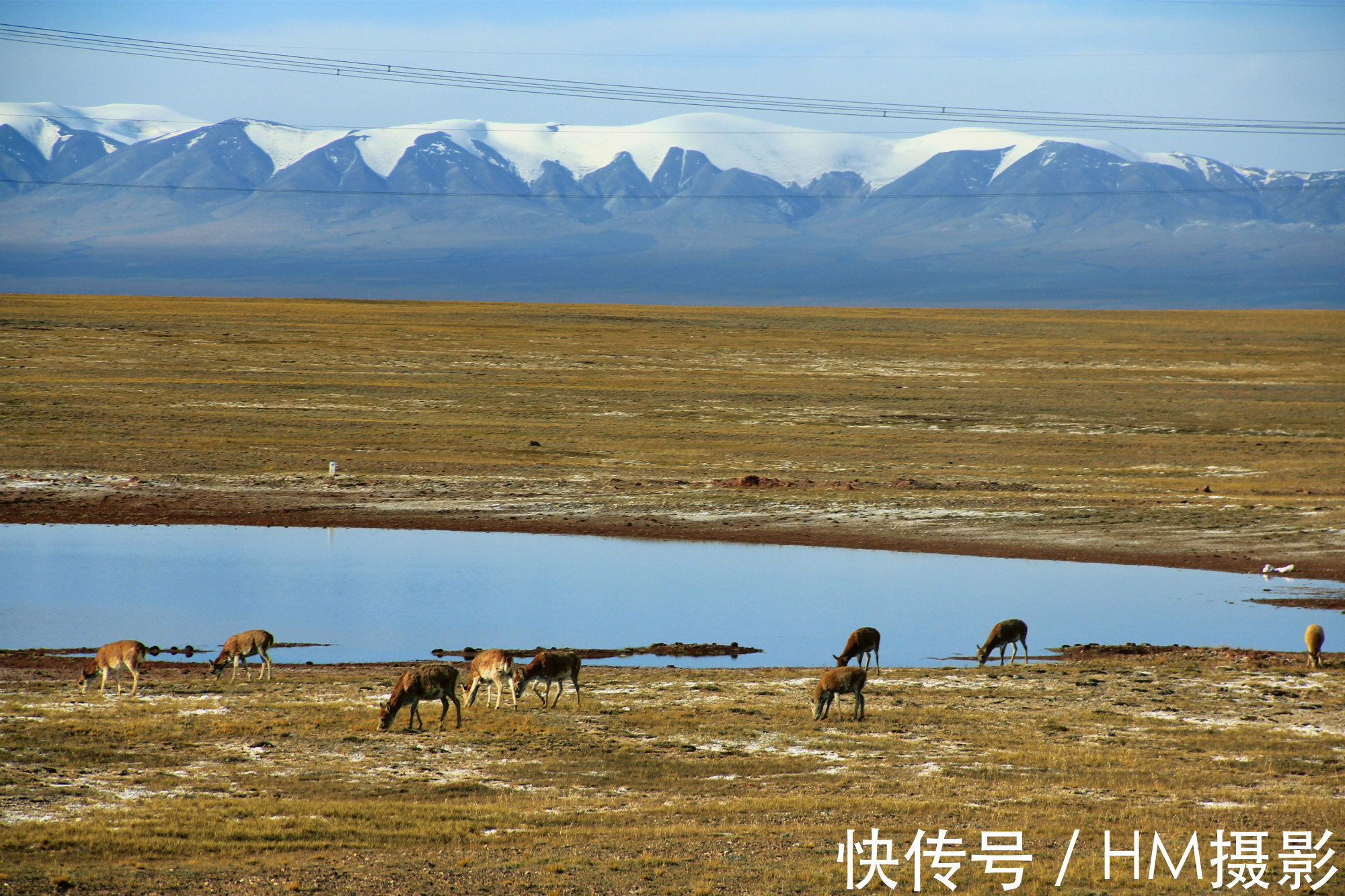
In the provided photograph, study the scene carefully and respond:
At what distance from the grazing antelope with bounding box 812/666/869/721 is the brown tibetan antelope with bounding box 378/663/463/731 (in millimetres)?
4231

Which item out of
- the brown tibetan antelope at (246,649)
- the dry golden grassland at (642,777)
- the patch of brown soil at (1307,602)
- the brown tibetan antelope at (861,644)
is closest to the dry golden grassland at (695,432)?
the patch of brown soil at (1307,602)

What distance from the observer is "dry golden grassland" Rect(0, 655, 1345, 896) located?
10305mm

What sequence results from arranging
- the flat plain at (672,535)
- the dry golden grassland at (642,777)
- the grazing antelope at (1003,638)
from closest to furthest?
the dry golden grassland at (642,777) → the flat plain at (672,535) → the grazing antelope at (1003,638)

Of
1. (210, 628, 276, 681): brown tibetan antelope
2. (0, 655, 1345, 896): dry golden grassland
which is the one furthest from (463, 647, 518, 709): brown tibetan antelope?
(210, 628, 276, 681): brown tibetan antelope

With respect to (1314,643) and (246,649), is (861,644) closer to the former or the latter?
(1314,643)

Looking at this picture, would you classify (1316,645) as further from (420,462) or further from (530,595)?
(420,462)

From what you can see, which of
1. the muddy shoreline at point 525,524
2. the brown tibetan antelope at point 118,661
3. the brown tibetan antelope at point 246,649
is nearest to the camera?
the brown tibetan antelope at point 118,661

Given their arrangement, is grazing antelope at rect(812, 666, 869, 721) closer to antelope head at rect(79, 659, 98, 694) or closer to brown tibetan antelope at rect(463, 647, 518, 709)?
brown tibetan antelope at rect(463, 647, 518, 709)

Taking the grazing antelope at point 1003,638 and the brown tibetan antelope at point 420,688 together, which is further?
Answer: the grazing antelope at point 1003,638

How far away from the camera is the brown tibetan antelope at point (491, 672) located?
16.0m

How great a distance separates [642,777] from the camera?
44.2 feet

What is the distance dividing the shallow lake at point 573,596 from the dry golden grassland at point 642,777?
9.53 ft

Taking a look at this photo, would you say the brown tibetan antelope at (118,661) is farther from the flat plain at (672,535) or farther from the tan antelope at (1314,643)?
the tan antelope at (1314,643)

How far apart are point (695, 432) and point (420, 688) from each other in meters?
32.8
